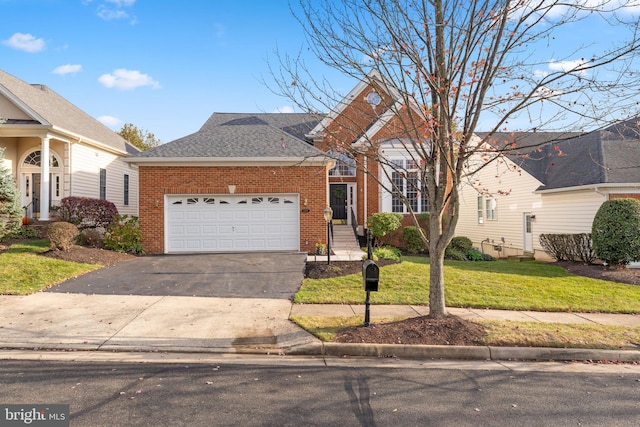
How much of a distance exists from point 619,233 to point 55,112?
73.5ft

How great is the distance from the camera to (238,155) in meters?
14.2

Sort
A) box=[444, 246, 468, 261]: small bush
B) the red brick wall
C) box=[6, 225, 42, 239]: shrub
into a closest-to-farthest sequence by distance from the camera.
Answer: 1. box=[6, 225, 42, 239]: shrub
2. the red brick wall
3. box=[444, 246, 468, 261]: small bush

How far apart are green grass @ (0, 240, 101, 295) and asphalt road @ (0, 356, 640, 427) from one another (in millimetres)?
4561

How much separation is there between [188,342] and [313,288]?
3863 millimetres

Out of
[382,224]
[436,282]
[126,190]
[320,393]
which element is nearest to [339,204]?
[382,224]

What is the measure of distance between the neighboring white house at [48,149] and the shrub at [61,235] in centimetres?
426

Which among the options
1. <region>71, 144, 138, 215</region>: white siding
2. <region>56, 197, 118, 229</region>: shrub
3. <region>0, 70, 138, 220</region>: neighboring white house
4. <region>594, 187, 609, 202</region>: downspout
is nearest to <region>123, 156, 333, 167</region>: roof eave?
<region>0, 70, 138, 220</region>: neighboring white house

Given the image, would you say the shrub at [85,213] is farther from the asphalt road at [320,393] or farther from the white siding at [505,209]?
the white siding at [505,209]

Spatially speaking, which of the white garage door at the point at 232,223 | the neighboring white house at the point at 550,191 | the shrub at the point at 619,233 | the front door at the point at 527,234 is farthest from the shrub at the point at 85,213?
the front door at the point at 527,234

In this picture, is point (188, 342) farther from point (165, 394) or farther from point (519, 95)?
point (519, 95)

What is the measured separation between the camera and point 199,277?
10.4 m

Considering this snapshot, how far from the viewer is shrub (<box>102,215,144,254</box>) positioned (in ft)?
44.5

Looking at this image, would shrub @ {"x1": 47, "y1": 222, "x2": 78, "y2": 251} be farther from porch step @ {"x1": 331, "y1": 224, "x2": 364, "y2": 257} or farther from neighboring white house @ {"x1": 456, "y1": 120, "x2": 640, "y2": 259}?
neighboring white house @ {"x1": 456, "y1": 120, "x2": 640, "y2": 259}

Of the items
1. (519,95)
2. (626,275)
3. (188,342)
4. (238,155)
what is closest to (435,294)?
(519,95)
